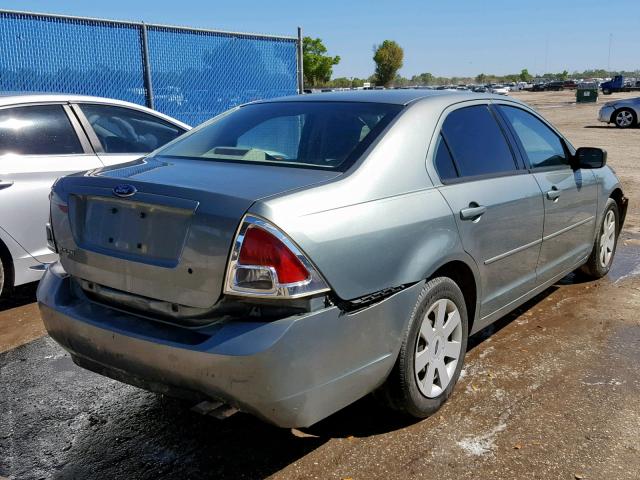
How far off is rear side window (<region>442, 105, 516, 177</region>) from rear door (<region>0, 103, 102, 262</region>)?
3091 millimetres

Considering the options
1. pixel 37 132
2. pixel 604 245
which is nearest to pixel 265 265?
pixel 37 132

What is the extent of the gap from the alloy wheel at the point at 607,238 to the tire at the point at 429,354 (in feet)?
8.75

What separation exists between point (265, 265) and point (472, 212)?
1405mm

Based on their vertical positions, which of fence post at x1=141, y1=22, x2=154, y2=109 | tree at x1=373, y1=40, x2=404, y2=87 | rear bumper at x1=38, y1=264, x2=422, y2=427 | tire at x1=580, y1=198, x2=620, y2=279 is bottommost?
tire at x1=580, y1=198, x2=620, y2=279

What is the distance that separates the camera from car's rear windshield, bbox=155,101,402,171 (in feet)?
10.5

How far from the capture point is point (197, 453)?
3.02 meters

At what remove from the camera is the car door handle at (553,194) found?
4211mm

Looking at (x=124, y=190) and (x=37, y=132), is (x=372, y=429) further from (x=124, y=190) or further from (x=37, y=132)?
(x=37, y=132)

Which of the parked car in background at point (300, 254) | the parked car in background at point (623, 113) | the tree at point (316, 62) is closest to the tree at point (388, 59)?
the tree at point (316, 62)

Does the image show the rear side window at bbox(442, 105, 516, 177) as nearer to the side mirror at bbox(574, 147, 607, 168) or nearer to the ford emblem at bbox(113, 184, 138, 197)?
the side mirror at bbox(574, 147, 607, 168)

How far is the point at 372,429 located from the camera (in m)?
3.21

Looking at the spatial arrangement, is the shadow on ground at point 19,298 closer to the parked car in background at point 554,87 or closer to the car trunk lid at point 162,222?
the car trunk lid at point 162,222

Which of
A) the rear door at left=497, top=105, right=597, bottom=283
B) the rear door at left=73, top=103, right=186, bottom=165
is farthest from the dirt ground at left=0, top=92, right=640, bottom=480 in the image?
the rear door at left=73, top=103, right=186, bottom=165

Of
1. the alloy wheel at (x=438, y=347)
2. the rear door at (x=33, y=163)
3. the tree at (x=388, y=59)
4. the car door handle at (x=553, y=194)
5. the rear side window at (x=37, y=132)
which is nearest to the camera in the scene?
the alloy wheel at (x=438, y=347)
